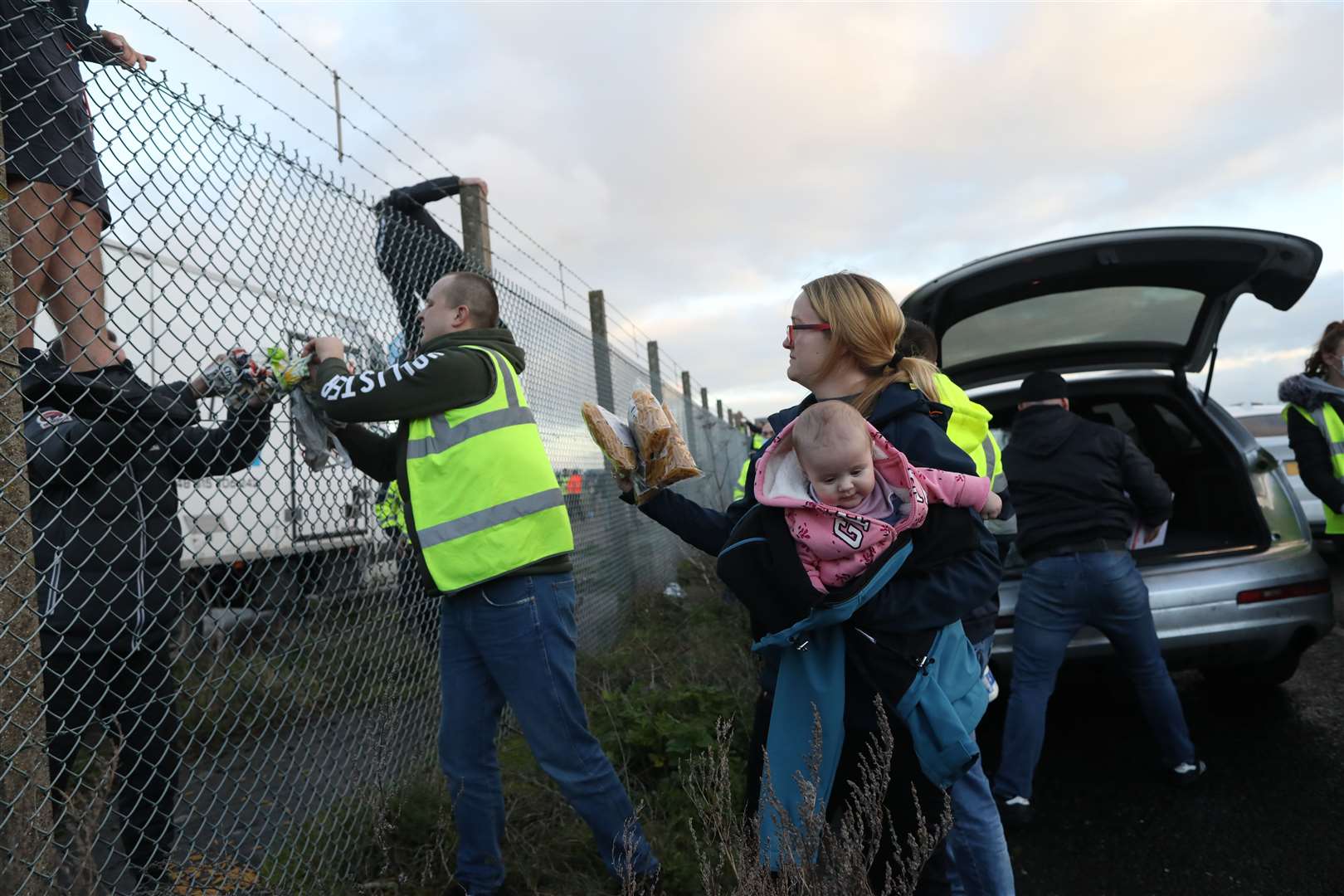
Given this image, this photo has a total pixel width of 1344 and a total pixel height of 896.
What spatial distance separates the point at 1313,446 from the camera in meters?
4.65

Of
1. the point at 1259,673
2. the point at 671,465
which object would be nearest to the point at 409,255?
the point at 671,465

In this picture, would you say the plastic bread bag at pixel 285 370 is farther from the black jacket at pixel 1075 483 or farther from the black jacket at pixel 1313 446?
the black jacket at pixel 1313 446

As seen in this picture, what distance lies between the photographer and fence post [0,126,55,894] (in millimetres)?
1825

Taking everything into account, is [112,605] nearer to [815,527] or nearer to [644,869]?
[644,869]

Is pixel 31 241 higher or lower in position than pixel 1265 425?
higher

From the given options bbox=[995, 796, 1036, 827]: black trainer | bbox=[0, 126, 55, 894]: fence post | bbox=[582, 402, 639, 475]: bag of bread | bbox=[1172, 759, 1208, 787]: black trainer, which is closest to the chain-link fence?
bbox=[0, 126, 55, 894]: fence post

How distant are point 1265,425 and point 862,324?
7.46 m

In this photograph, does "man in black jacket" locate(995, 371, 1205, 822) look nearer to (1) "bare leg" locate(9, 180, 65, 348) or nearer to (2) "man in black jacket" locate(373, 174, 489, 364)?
(2) "man in black jacket" locate(373, 174, 489, 364)

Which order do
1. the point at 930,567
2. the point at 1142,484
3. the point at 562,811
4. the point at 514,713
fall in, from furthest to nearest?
the point at 1142,484, the point at 562,811, the point at 514,713, the point at 930,567

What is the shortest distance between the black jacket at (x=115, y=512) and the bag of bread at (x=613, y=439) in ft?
3.19

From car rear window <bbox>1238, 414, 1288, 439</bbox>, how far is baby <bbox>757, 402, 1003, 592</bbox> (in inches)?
285

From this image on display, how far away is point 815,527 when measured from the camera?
205 centimetres

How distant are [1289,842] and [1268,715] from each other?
5.08 feet

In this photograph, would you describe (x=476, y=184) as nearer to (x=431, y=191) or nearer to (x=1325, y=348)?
(x=431, y=191)
